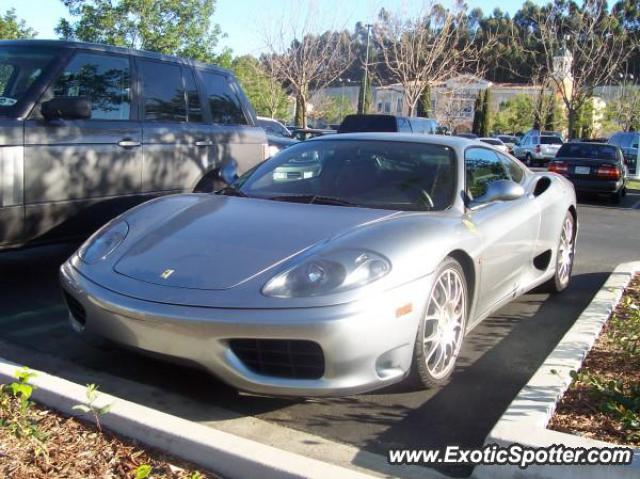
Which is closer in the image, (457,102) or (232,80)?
(232,80)

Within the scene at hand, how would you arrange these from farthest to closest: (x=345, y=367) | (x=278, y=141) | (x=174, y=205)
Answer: (x=278, y=141), (x=174, y=205), (x=345, y=367)

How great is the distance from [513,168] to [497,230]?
1179 mm

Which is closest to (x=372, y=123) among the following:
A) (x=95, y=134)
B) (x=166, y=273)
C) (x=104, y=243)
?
(x=95, y=134)

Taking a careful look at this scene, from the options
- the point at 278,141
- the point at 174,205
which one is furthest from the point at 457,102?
the point at 174,205

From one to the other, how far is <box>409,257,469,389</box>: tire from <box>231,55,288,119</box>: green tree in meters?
32.3

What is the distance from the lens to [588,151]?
16.3m

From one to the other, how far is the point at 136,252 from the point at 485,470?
198 centimetres

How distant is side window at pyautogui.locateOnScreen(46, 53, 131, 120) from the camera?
5.12 m

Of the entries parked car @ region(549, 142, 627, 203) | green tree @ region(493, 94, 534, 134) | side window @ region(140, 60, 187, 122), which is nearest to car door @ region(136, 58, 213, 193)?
side window @ region(140, 60, 187, 122)

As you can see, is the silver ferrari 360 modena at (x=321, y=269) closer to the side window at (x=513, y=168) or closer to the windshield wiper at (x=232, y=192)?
the windshield wiper at (x=232, y=192)

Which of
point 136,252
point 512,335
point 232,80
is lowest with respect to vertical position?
point 512,335

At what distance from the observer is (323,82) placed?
38.6 meters

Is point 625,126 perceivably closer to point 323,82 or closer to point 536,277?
point 323,82

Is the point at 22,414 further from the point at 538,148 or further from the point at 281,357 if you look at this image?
the point at 538,148
